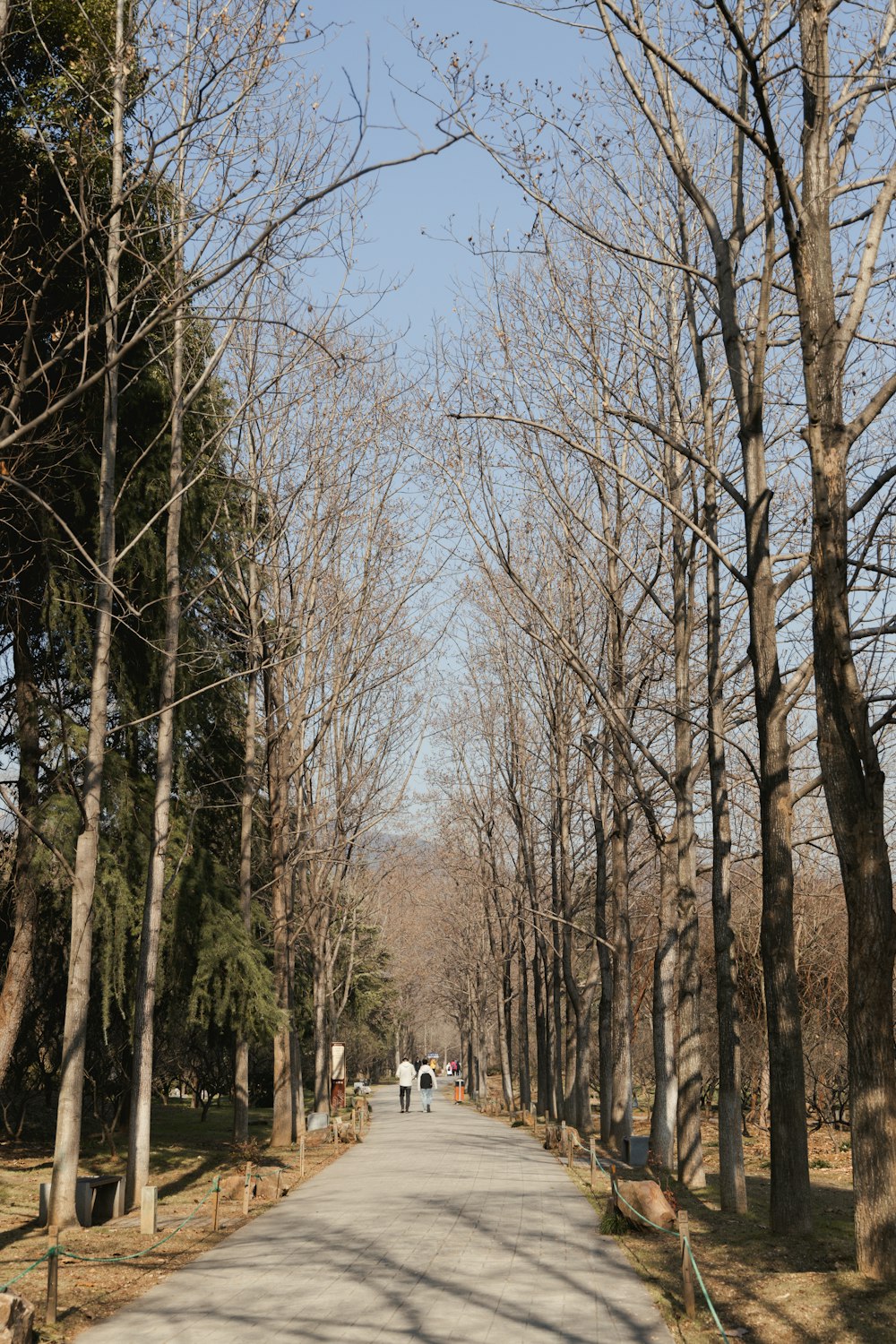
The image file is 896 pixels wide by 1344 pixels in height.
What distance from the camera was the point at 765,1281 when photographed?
9.84 metres

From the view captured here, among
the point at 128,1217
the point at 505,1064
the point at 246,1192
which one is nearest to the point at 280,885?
the point at 246,1192

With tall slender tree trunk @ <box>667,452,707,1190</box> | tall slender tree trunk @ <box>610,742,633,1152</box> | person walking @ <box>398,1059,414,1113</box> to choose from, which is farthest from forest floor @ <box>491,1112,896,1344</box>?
person walking @ <box>398,1059,414,1113</box>

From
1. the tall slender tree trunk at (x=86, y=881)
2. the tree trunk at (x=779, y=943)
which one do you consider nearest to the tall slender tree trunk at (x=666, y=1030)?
the tree trunk at (x=779, y=943)

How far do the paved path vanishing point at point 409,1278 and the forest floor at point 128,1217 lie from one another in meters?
0.27

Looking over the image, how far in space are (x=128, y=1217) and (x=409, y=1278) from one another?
4.99 m

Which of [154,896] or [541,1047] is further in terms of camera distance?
[541,1047]

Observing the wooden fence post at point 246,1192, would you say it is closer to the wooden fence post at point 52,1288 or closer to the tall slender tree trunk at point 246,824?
the wooden fence post at point 52,1288

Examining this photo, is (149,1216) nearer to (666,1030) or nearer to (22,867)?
(22,867)

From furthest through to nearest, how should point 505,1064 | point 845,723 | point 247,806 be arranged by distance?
point 505,1064 → point 247,806 → point 845,723

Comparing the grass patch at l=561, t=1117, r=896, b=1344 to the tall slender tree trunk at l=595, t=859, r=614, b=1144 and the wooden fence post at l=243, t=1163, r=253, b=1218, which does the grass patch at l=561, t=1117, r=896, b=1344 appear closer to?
the wooden fence post at l=243, t=1163, r=253, b=1218

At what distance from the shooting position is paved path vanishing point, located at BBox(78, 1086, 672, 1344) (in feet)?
28.6

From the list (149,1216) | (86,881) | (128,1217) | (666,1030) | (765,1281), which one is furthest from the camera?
(666,1030)

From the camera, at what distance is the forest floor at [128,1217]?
10031 millimetres

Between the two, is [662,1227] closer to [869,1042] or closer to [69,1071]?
[869,1042]
